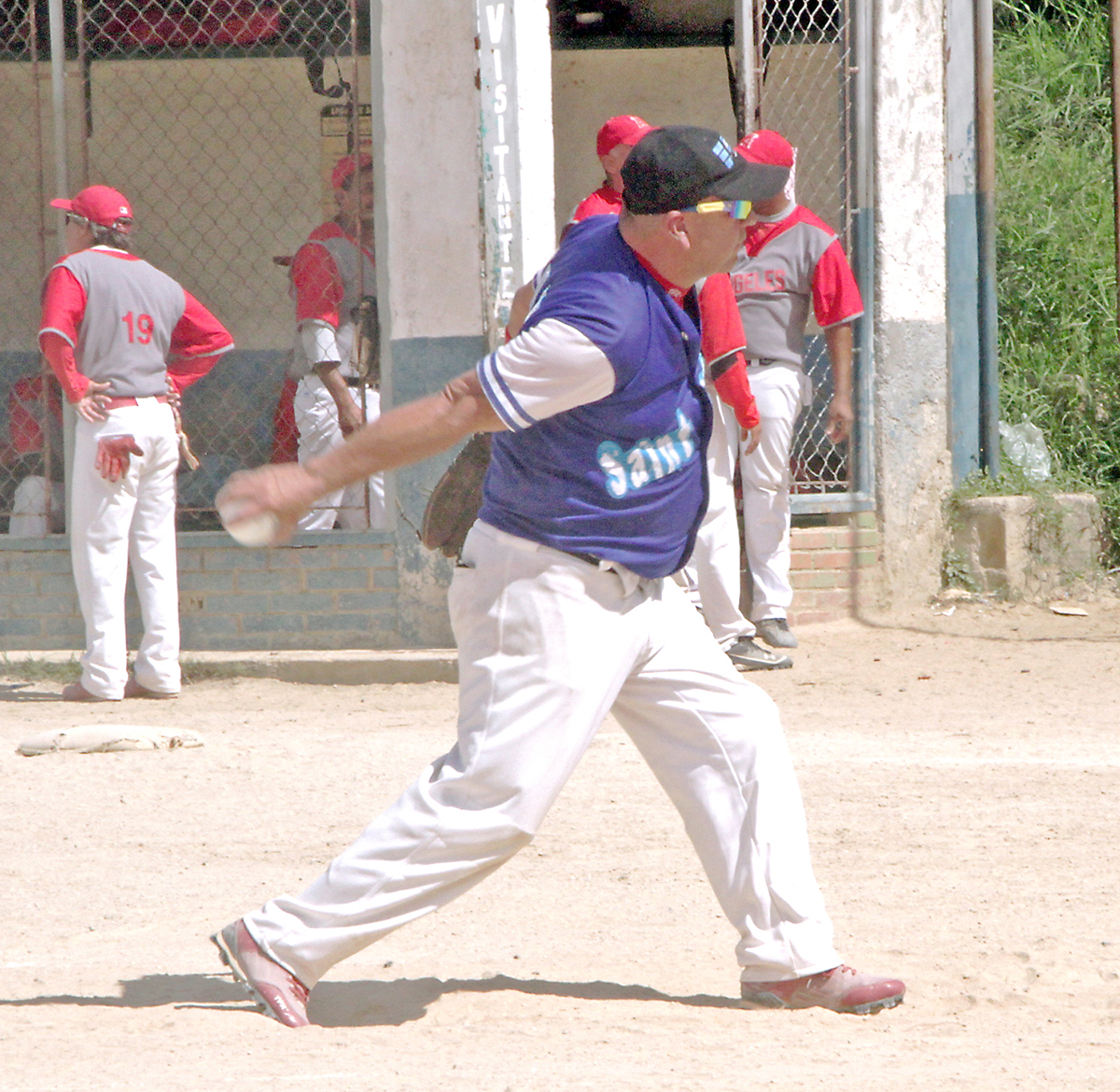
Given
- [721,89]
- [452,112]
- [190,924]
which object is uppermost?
[721,89]

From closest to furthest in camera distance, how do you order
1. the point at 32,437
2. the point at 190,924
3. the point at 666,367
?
the point at 666,367 → the point at 190,924 → the point at 32,437

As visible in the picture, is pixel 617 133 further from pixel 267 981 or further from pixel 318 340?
pixel 267 981

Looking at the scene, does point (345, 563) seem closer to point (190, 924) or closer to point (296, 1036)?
point (190, 924)

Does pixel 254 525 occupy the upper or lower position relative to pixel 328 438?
lower

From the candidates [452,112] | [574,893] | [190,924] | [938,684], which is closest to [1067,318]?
[938,684]

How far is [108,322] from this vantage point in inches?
243

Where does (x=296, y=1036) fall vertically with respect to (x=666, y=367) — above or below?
below

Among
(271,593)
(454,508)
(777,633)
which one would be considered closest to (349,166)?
(271,593)

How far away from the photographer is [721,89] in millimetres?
9633

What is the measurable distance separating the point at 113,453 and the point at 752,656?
2.73m

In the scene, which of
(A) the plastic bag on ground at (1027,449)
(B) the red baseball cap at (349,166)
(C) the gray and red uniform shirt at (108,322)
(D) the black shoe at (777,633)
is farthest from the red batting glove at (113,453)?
(A) the plastic bag on ground at (1027,449)

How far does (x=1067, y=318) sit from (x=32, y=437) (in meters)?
5.60

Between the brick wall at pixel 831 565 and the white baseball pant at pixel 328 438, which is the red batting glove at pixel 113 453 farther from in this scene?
the brick wall at pixel 831 565

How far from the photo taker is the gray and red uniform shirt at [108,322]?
6.11 m
